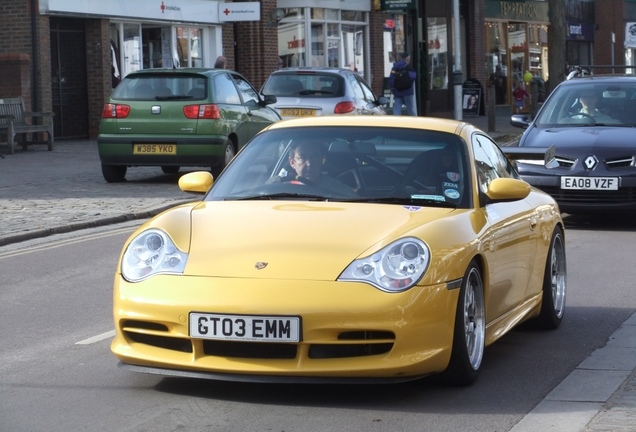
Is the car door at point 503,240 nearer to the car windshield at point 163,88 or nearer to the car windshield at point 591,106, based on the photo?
the car windshield at point 591,106

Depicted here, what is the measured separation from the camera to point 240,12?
33.1 m

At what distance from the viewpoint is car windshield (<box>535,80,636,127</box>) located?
1516cm

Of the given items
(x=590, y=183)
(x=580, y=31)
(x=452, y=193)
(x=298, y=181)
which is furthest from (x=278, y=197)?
(x=580, y=31)

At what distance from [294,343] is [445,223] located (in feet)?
3.58

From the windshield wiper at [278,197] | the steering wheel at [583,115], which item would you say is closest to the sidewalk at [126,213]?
the windshield wiper at [278,197]

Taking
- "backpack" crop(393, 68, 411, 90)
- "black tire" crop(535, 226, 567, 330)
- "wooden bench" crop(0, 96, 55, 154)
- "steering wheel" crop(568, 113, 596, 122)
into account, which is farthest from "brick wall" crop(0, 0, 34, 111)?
"black tire" crop(535, 226, 567, 330)

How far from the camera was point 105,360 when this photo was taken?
7332 millimetres

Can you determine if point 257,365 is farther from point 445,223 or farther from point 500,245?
point 500,245

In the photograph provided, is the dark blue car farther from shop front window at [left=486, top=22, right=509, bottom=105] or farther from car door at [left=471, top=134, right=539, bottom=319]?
shop front window at [left=486, top=22, right=509, bottom=105]

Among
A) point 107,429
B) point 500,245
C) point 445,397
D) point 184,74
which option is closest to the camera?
point 107,429

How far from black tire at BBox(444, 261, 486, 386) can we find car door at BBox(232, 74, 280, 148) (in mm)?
13368

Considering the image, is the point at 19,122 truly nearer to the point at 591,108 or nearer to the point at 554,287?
the point at 591,108

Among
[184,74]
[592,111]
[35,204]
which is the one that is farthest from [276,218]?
[184,74]

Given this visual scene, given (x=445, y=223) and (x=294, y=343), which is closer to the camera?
(x=294, y=343)
